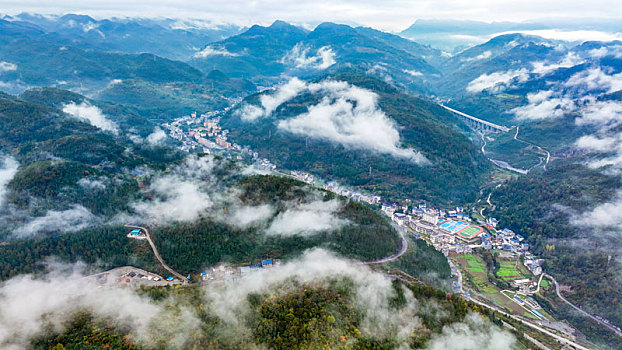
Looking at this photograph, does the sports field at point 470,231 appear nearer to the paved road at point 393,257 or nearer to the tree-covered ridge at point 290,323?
the paved road at point 393,257

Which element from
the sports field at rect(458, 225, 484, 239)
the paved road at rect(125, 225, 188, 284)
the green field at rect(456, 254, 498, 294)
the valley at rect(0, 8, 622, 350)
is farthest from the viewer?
the sports field at rect(458, 225, 484, 239)

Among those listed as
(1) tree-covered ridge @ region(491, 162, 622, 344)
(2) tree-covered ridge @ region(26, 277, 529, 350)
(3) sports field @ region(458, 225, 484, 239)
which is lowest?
(3) sports field @ region(458, 225, 484, 239)

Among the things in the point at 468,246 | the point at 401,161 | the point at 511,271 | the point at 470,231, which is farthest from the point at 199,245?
the point at 401,161

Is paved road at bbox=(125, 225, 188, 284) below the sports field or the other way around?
the other way around

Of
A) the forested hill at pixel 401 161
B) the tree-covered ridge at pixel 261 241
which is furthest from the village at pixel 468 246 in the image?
the forested hill at pixel 401 161

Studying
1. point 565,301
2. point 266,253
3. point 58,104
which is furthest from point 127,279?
point 58,104

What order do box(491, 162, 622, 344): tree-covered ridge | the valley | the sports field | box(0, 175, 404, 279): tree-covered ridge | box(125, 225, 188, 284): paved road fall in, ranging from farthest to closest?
the sports field → box(491, 162, 622, 344): tree-covered ridge → box(0, 175, 404, 279): tree-covered ridge → box(125, 225, 188, 284): paved road → the valley

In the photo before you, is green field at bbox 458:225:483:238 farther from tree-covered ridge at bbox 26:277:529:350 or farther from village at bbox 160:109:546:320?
tree-covered ridge at bbox 26:277:529:350

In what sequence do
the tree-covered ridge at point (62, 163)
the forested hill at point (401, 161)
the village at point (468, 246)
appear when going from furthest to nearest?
the forested hill at point (401, 161) → the tree-covered ridge at point (62, 163) → the village at point (468, 246)

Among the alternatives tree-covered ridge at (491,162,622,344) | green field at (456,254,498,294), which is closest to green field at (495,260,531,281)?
green field at (456,254,498,294)
